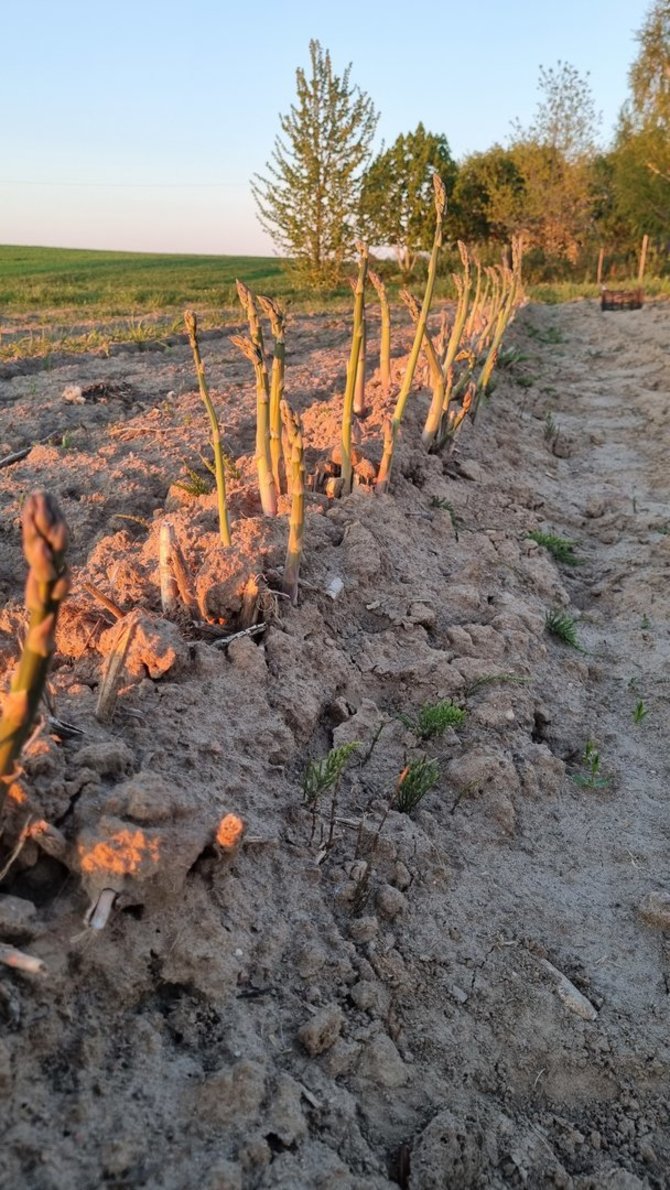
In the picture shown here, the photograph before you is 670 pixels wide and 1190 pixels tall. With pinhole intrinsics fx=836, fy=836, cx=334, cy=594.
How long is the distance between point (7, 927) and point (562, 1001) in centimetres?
136

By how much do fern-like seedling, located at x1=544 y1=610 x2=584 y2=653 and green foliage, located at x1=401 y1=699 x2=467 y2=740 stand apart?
1.11 meters

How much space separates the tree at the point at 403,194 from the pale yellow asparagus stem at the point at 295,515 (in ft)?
74.3

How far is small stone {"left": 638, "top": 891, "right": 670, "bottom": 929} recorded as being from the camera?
239 centimetres

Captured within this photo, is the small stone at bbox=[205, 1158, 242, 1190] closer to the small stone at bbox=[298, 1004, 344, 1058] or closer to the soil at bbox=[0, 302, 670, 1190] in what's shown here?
the soil at bbox=[0, 302, 670, 1190]

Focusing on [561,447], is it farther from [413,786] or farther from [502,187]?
[502,187]

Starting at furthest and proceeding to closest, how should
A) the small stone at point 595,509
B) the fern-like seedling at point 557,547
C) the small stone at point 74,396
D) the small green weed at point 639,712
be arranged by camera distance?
the small stone at point 74,396, the small stone at point 595,509, the fern-like seedling at point 557,547, the small green weed at point 639,712

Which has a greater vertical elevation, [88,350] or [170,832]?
[88,350]

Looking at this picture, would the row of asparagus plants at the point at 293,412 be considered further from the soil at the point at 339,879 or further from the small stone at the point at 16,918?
the small stone at the point at 16,918

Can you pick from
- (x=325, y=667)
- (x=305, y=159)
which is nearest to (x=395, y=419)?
(x=325, y=667)

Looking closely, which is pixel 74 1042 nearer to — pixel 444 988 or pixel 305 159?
pixel 444 988

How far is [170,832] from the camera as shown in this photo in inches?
73.3

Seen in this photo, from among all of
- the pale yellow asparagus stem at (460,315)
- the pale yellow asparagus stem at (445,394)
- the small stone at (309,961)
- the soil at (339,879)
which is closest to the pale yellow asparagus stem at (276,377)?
the soil at (339,879)

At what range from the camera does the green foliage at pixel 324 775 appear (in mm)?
2369

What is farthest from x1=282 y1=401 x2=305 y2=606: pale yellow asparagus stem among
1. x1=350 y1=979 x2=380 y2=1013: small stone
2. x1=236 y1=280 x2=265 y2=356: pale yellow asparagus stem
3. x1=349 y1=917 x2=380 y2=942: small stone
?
x1=350 y1=979 x2=380 y2=1013: small stone
